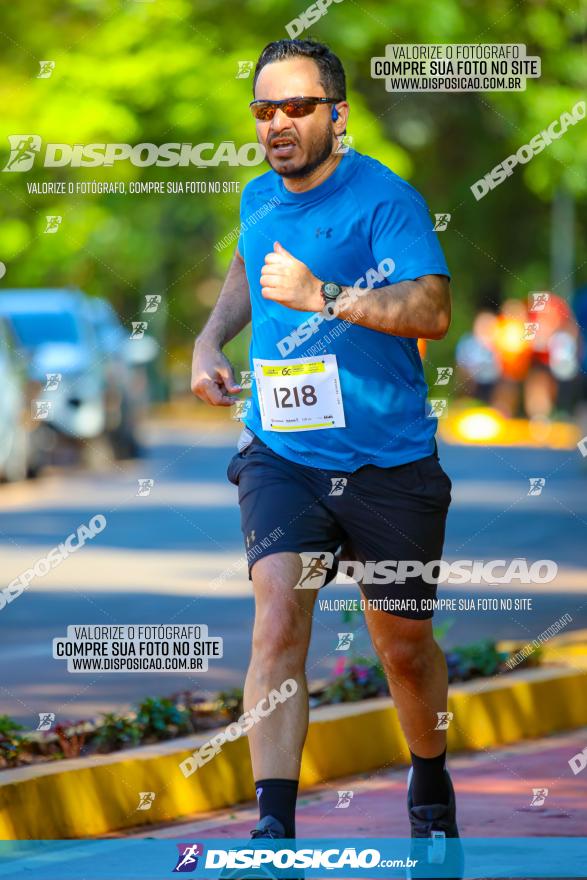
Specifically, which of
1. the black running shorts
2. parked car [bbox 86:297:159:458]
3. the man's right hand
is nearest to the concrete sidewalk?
the black running shorts

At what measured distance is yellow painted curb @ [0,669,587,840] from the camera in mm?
5891

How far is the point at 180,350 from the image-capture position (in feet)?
178

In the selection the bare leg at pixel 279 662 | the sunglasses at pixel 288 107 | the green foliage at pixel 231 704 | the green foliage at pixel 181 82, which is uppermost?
the green foliage at pixel 181 82

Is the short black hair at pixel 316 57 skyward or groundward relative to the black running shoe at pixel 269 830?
skyward

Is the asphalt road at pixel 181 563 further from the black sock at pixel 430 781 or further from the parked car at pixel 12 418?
the black sock at pixel 430 781

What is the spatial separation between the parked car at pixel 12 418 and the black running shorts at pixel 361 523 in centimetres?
1437

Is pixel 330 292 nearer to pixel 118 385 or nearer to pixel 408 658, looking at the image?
pixel 408 658

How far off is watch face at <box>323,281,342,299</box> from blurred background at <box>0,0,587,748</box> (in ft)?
9.77

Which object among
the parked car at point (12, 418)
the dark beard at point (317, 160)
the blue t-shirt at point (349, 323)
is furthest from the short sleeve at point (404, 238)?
the parked car at point (12, 418)

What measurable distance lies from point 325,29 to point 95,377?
4.47m

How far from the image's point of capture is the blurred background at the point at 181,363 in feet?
35.9

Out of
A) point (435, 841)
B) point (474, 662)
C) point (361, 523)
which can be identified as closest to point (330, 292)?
point (361, 523)

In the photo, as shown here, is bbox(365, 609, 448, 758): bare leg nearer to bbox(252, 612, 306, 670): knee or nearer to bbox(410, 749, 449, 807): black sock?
bbox(410, 749, 449, 807): black sock

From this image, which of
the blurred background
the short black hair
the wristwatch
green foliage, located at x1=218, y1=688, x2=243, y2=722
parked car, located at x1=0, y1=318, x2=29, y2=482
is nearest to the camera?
the wristwatch
